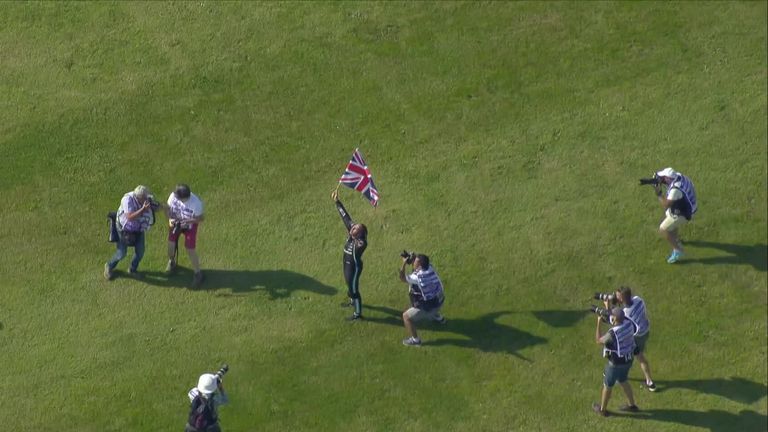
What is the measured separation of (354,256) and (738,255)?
749 cm

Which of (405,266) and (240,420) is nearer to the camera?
(240,420)

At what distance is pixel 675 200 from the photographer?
704 inches

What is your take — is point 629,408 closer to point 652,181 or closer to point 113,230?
point 652,181

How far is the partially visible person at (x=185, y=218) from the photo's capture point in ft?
55.5

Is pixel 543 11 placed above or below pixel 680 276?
above

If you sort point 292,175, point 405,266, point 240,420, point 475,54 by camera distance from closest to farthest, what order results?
point 240,420 < point 405,266 < point 292,175 < point 475,54

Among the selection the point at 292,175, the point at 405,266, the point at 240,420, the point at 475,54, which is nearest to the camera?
the point at 240,420

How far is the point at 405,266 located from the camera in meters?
17.5

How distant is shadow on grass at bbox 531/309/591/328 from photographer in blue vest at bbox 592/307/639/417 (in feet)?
4.45

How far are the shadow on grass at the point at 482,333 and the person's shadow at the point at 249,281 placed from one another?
4.08 ft

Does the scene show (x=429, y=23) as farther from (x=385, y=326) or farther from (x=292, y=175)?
(x=385, y=326)

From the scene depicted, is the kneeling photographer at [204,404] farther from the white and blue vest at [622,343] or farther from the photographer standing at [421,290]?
the white and blue vest at [622,343]

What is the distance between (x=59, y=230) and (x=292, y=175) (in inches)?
173

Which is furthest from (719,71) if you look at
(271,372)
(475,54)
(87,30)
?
(87,30)
